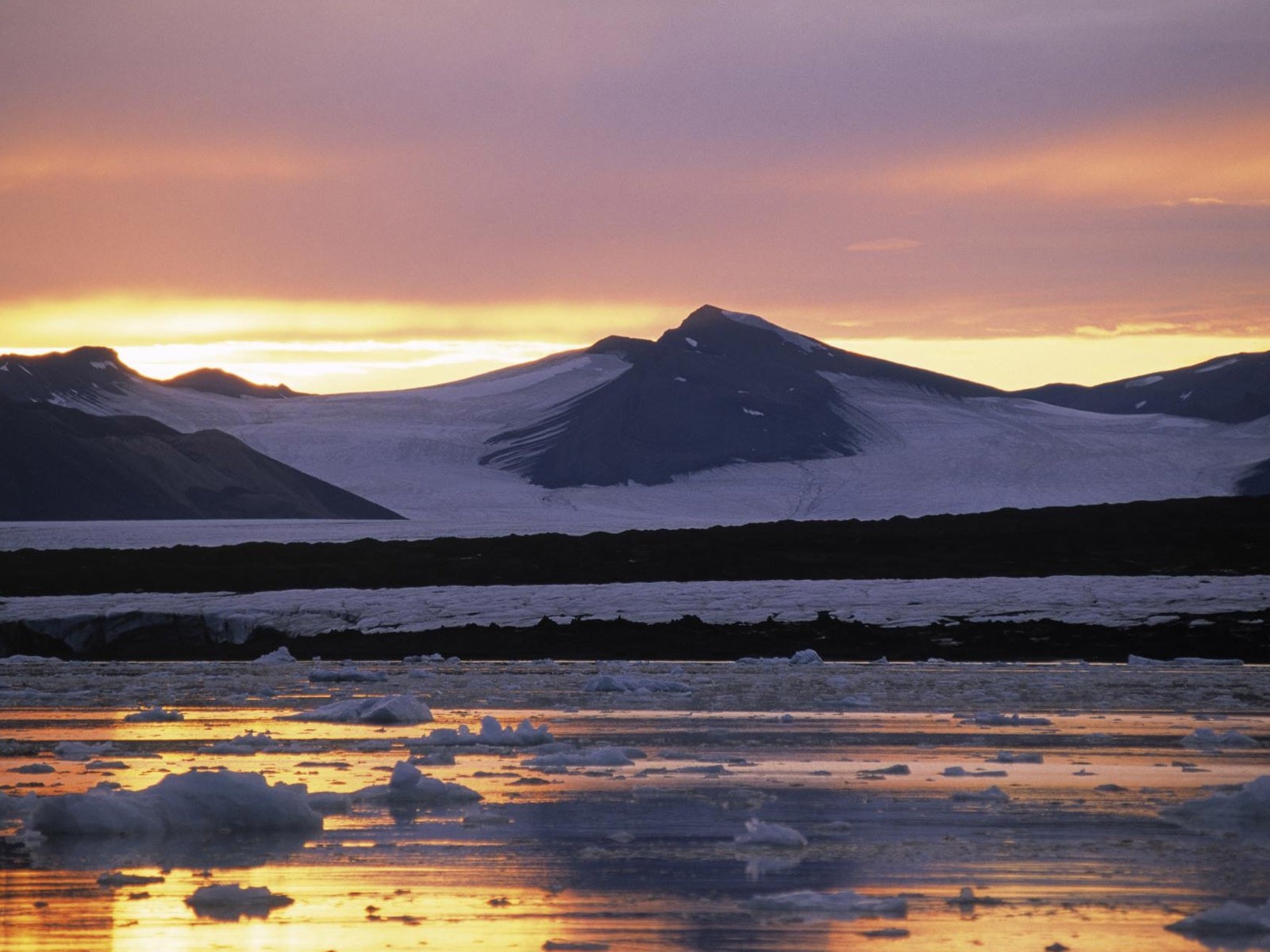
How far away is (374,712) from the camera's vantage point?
15984mm

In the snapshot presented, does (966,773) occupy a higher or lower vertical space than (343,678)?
higher

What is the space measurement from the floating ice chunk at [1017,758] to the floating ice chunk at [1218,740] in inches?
66.4

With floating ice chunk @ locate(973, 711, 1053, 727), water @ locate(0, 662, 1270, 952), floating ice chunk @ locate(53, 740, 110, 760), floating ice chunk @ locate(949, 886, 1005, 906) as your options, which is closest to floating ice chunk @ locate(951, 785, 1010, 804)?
water @ locate(0, 662, 1270, 952)

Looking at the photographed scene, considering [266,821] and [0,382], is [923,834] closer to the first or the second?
[266,821]

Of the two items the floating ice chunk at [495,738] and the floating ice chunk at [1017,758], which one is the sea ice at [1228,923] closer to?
the floating ice chunk at [1017,758]

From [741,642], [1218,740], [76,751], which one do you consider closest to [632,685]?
[1218,740]

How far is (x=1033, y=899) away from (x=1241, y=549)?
36.0 meters

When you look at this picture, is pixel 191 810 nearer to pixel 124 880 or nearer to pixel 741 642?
pixel 124 880

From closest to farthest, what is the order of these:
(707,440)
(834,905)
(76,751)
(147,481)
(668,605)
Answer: (834,905) → (76,751) → (668,605) → (147,481) → (707,440)

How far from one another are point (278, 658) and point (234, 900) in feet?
77.5

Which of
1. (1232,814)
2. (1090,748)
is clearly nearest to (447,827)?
(1232,814)

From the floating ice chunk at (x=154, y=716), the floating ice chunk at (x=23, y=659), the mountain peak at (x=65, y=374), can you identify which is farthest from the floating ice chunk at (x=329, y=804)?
the mountain peak at (x=65, y=374)

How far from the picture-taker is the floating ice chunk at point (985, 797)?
10.3 metres

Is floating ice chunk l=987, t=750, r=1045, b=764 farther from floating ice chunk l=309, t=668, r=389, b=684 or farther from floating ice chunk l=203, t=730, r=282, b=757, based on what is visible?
floating ice chunk l=309, t=668, r=389, b=684
